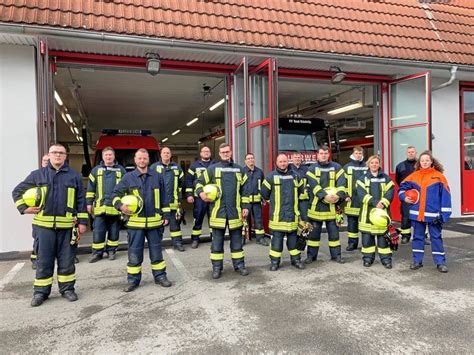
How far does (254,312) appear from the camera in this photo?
12.9ft

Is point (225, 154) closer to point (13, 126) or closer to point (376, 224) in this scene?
point (376, 224)

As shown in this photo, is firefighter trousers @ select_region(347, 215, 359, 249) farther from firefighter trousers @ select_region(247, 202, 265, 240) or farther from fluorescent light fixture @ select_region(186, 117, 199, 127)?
fluorescent light fixture @ select_region(186, 117, 199, 127)

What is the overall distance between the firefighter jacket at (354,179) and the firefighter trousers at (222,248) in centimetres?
198

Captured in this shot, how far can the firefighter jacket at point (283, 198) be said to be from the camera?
533 centimetres

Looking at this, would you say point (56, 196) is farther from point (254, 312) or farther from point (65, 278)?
point (254, 312)

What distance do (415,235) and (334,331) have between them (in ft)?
8.64

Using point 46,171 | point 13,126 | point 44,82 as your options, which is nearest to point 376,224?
point 46,171

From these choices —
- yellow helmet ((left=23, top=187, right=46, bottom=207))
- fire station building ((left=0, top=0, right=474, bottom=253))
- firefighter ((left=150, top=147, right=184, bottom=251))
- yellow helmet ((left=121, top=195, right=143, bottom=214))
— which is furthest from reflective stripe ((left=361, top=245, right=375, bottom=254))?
yellow helmet ((left=23, top=187, right=46, bottom=207))

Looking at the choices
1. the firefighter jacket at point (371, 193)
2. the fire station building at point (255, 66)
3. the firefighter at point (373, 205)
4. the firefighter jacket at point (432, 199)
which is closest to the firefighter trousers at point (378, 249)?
the firefighter at point (373, 205)

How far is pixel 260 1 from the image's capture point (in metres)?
8.03

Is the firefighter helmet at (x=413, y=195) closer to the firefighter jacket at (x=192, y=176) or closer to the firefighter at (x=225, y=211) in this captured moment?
the firefighter at (x=225, y=211)

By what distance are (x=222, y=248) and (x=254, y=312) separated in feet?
4.63

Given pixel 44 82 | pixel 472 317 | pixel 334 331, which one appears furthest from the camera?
pixel 44 82

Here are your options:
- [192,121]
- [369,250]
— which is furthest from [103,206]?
[192,121]
